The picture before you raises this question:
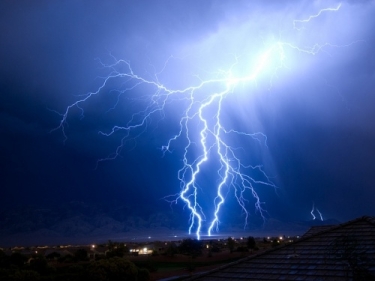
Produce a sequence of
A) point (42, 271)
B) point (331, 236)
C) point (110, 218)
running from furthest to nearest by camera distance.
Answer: point (110, 218) → point (42, 271) → point (331, 236)

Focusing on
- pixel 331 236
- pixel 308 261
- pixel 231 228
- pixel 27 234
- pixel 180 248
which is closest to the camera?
pixel 308 261

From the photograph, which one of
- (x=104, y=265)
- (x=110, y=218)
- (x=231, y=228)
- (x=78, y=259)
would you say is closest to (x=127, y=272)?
(x=104, y=265)

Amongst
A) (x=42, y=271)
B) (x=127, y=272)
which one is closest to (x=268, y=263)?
(x=127, y=272)

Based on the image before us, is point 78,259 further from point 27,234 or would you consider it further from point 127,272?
point 27,234

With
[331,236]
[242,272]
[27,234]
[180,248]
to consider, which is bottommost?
[242,272]

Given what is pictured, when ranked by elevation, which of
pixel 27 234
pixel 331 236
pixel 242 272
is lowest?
pixel 242 272

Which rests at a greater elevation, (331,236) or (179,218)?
(179,218)

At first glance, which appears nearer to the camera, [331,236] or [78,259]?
[331,236]

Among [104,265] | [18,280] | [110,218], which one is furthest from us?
[110,218]

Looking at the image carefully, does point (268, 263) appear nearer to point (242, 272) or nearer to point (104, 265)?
point (242, 272)
